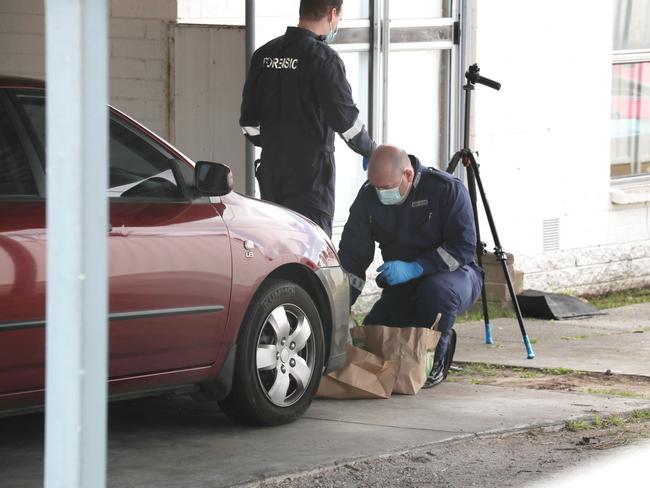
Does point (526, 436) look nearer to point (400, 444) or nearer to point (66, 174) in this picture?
point (400, 444)

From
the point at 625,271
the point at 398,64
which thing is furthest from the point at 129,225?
the point at 625,271

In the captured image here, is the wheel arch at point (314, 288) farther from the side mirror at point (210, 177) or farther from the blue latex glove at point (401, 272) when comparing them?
the blue latex glove at point (401, 272)

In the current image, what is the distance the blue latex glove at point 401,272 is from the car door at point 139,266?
169 cm

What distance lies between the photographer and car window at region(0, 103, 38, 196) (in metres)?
5.55

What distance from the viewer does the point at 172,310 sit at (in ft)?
19.4

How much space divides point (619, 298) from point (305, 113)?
5339 millimetres

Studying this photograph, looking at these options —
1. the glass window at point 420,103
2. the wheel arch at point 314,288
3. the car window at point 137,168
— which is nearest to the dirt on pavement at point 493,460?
the wheel arch at point 314,288

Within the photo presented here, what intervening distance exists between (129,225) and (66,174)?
2.69 metres

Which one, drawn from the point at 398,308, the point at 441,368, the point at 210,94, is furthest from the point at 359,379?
the point at 210,94

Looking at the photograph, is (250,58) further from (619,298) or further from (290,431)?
(619,298)

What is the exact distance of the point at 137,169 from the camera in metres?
6.09

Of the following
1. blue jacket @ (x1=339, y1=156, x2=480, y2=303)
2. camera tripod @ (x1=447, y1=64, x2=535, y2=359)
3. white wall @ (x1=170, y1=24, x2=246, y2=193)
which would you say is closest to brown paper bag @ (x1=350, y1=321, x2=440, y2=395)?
blue jacket @ (x1=339, y1=156, x2=480, y2=303)

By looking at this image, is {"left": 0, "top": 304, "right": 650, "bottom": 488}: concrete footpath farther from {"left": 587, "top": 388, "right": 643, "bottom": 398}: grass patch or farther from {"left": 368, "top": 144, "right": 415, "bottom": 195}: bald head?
{"left": 368, "top": 144, "right": 415, "bottom": 195}: bald head

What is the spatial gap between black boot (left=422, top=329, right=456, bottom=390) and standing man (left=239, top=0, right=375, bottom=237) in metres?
0.93
